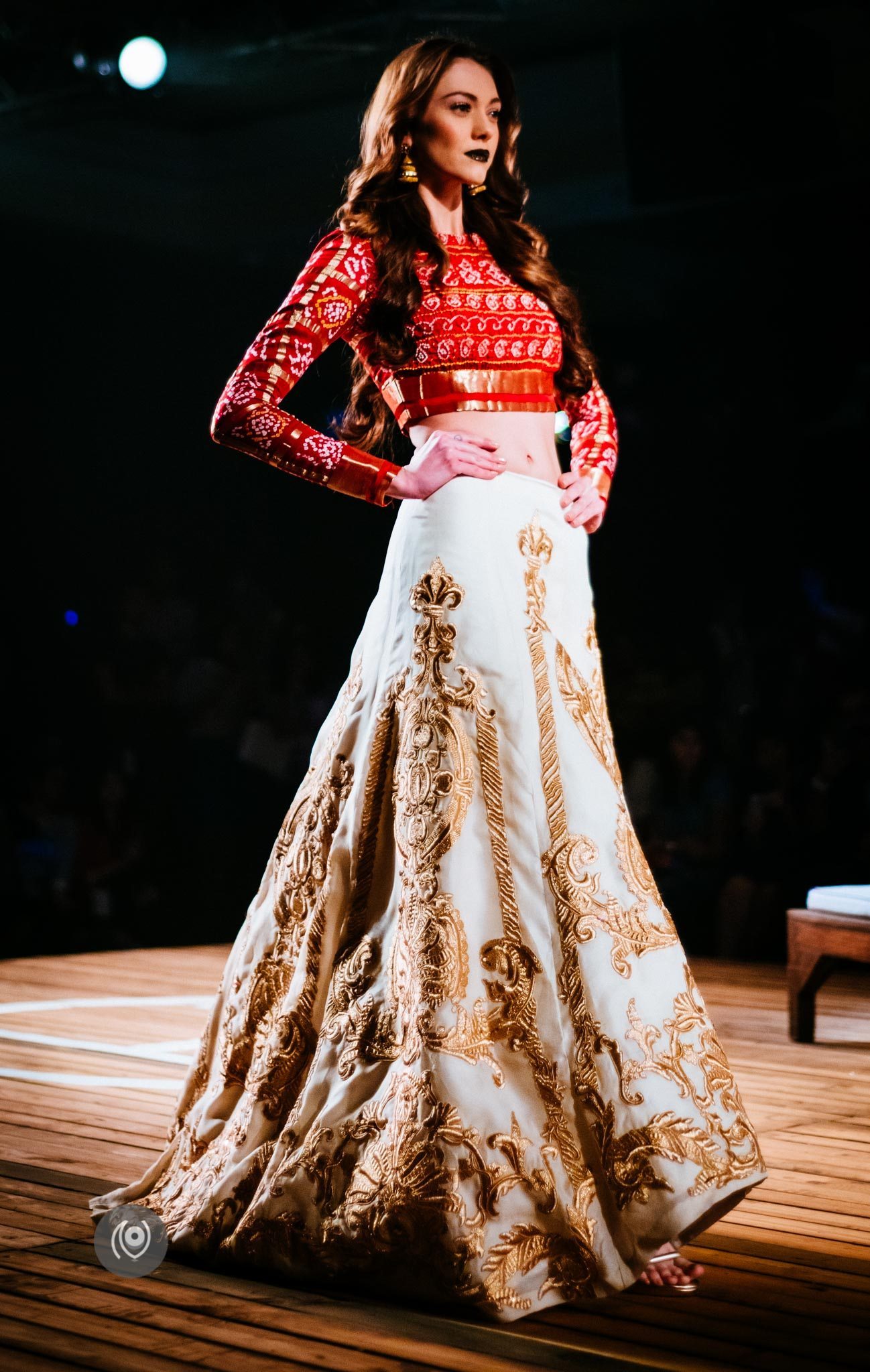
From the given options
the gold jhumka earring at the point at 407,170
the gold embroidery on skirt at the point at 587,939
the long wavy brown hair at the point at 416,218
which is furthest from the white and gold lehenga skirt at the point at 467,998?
the gold jhumka earring at the point at 407,170

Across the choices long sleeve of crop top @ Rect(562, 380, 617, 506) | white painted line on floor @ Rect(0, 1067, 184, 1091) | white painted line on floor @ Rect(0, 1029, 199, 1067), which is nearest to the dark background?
white painted line on floor @ Rect(0, 1029, 199, 1067)

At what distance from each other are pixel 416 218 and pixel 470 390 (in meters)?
0.27

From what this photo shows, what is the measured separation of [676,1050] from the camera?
202cm

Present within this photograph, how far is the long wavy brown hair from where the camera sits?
2.26m

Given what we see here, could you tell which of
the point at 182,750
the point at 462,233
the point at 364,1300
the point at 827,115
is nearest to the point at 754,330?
the point at 827,115

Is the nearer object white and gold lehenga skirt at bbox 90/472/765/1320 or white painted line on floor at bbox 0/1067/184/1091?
white and gold lehenga skirt at bbox 90/472/765/1320

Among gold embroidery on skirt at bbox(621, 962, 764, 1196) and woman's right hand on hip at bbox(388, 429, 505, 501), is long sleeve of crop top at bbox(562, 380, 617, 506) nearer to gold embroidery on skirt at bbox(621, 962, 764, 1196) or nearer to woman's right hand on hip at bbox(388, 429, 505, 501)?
woman's right hand on hip at bbox(388, 429, 505, 501)

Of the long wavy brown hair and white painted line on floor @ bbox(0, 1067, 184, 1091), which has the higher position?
the long wavy brown hair

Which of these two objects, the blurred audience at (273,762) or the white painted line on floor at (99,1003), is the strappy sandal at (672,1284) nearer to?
the white painted line on floor at (99,1003)

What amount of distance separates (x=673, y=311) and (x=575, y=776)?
4.81 meters

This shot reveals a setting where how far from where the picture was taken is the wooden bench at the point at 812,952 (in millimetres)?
4086
